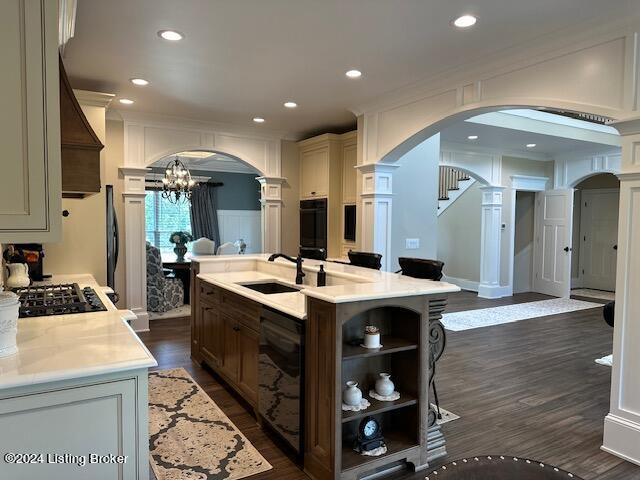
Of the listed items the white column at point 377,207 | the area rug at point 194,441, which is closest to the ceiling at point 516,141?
the white column at point 377,207

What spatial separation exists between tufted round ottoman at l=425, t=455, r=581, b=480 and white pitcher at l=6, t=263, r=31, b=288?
3081 millimetres

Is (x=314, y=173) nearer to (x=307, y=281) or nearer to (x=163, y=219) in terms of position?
(x=307, y=281)

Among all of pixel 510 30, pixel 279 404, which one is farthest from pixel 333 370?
pixel 510 30

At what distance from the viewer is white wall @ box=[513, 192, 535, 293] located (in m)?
9.07

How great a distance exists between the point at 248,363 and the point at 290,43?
242 centimetres

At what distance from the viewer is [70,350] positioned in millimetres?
1722

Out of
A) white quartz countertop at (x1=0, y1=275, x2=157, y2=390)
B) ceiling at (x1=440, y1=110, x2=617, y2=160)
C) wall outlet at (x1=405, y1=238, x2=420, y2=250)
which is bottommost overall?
white quartz countertop at (x1=0, y1=275, x2=157, y2=390)

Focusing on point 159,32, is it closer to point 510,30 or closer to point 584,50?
point 510,30

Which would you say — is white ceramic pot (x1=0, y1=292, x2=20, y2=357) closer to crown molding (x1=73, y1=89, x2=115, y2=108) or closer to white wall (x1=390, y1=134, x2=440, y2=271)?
crown molding (x1=73, y1=89, x2=115, y2=108)

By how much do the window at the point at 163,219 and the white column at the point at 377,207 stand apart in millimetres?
6573

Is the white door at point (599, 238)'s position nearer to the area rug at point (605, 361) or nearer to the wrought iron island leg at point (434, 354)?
the area rug at point (605, 361)

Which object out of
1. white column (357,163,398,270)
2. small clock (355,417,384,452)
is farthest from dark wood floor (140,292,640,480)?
white column (357,163,398,270)

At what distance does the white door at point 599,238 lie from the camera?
9328 millimetres

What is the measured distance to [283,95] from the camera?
480 cm
